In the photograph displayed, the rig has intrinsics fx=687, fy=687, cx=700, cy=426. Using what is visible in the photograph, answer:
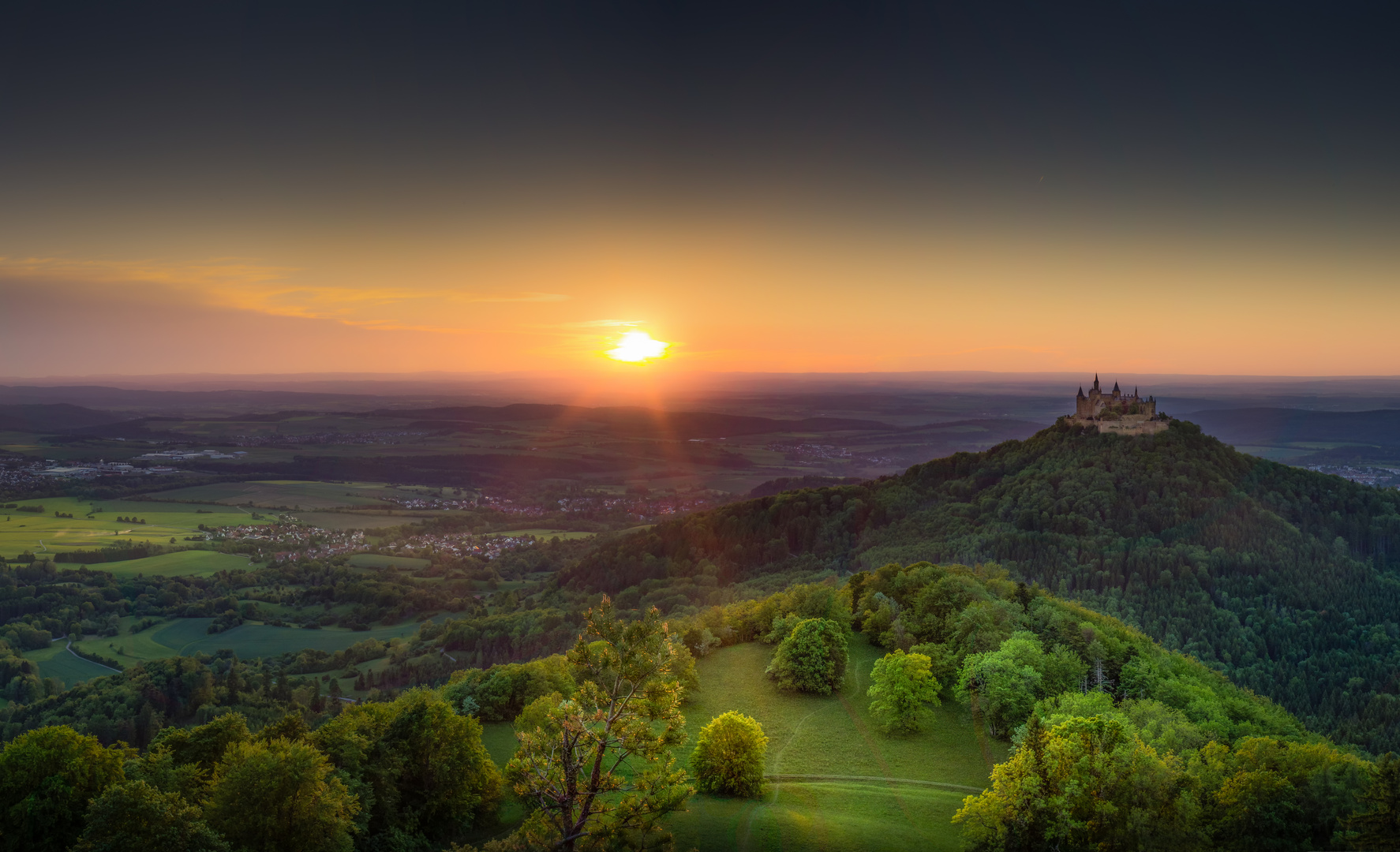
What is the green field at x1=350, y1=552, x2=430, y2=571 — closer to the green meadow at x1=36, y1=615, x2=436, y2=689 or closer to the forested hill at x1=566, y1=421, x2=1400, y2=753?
the green meadow at x1=36, y1=615, x2=436, y2=689

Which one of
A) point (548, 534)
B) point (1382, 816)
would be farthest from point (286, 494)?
point (1382, 816)

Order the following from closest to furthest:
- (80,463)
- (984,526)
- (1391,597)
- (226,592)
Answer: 1. (1391,597)
2. (984,526)
3. (226,592)
4. (80,463)

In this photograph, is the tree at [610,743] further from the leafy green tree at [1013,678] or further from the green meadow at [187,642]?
the green meadow at [187,642]

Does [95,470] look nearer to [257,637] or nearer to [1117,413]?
[257,637]

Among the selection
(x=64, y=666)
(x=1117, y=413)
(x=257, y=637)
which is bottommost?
(x=257, y=637)

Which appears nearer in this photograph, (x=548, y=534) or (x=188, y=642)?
(x=188, y=642)

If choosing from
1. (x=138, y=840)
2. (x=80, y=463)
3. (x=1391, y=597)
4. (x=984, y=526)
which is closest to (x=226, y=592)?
(x=138, y=840)

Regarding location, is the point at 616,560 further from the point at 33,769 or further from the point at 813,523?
the point at 33,769

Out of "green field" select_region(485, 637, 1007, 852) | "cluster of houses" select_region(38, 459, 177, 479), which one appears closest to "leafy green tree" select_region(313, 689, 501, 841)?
"green field" select_region(485, 637, 1007, 852)
